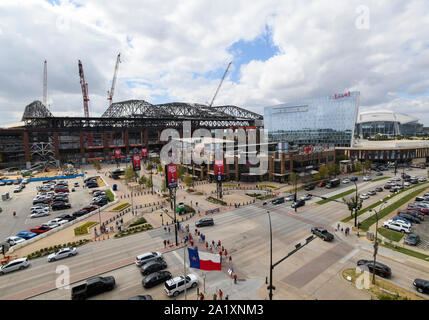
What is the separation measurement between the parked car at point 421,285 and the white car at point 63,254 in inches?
1664

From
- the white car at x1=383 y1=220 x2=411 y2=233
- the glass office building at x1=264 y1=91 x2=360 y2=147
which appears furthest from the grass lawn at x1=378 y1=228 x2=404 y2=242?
the glass office building at x1=264 y1=91 x2=360 y2=147

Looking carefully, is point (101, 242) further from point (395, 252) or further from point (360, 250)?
point (395, 252)

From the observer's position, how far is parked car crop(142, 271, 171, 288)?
24864 millimetres

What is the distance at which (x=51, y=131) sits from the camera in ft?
389

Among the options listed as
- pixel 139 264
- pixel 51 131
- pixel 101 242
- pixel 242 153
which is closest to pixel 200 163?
pixel 242 153

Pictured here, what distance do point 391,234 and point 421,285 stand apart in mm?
14646

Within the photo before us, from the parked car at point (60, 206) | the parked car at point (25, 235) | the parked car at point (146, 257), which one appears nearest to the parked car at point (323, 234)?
the parked car at point (146, 257)

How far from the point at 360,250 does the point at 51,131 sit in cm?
13883

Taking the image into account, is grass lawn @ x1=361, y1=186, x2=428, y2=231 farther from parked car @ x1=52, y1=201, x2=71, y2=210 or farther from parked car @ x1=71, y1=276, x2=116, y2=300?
parked car @ x1=52, y1=201, x2=71, y2=210

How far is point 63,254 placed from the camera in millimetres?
32156

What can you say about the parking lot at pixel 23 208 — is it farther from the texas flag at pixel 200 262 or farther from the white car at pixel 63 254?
the texas flag at pixel 200 262

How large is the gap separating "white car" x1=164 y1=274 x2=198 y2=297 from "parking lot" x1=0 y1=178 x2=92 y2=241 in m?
34.5

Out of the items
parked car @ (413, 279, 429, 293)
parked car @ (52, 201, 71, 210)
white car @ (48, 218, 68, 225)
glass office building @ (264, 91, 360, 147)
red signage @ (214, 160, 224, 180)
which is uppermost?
glass office building @ (264, 91, 360, 147)

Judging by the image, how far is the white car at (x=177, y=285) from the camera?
925 inches
